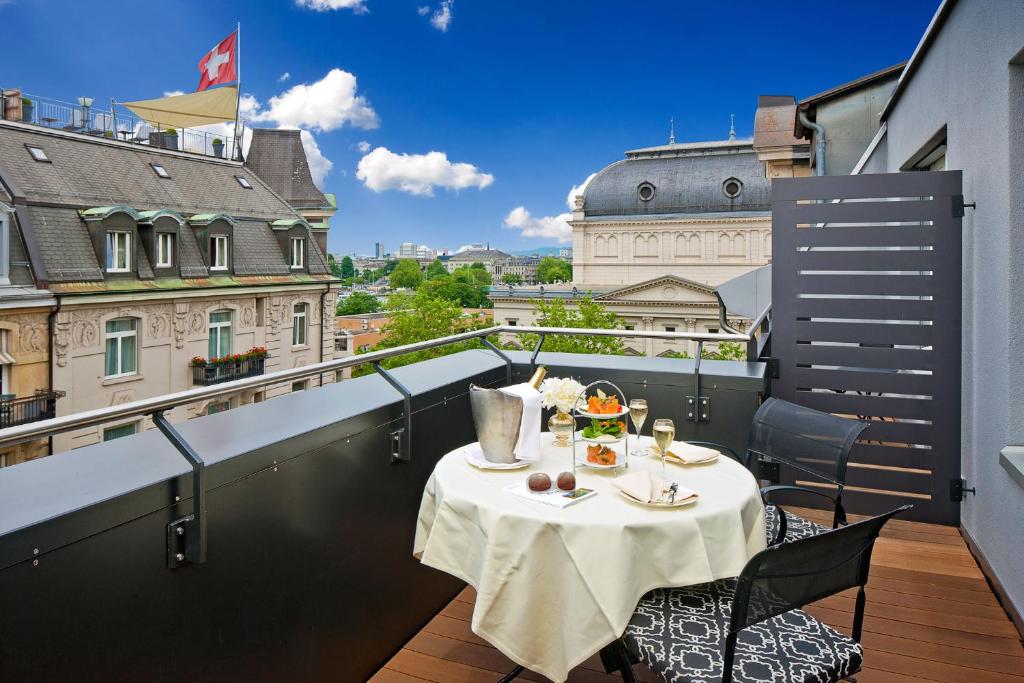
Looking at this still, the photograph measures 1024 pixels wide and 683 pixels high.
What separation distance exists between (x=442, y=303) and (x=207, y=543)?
35397mm

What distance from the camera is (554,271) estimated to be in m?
95.6

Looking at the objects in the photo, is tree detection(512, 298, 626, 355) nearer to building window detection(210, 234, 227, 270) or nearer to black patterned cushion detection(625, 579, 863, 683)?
building window detection(210, 234, 227, 270)

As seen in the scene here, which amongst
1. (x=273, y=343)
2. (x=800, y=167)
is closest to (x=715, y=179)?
(x=273, y=343)

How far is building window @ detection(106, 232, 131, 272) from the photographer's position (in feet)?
70.4

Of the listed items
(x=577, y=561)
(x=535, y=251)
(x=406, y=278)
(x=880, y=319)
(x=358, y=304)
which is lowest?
(x=577, y=561)

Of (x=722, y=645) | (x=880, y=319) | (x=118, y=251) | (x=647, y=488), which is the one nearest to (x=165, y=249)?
(x=118, y=251)

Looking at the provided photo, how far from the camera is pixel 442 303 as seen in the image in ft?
121

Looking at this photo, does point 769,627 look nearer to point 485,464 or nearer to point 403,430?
point 485,464

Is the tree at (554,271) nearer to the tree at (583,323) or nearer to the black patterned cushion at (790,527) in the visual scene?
the tree at (583,323)

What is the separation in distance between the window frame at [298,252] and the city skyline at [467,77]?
2296 inches

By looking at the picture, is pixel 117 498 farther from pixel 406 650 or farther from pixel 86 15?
pixel 86 15

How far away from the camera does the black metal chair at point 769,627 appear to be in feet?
4.80

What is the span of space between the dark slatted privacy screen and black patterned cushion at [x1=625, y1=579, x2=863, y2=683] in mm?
2192

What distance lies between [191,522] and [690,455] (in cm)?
151
